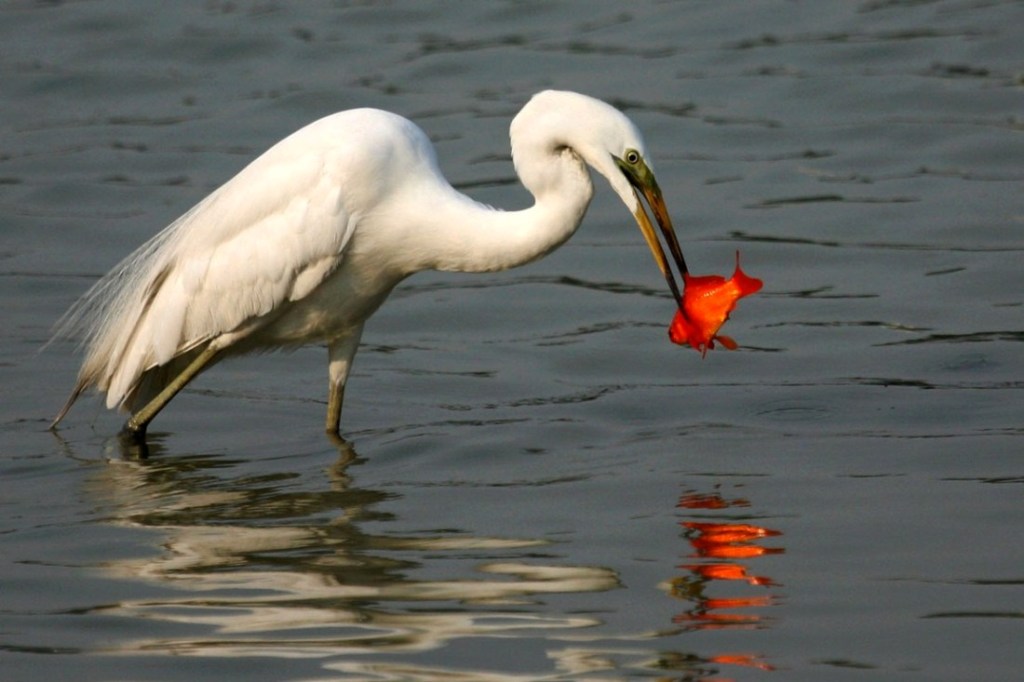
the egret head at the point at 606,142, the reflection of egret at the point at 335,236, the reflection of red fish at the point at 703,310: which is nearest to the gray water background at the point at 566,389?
the reflection of egret at the point at 335,236

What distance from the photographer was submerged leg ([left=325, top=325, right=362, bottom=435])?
801cm

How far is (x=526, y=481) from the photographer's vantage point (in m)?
7.11

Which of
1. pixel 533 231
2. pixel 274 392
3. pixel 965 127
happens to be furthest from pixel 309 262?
pixel 965 127

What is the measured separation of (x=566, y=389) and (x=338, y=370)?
120cm

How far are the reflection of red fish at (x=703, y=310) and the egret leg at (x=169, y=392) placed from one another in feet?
7.32

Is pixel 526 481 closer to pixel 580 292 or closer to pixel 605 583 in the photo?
pixel 605 583

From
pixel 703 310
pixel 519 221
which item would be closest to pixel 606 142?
pixel 519 221

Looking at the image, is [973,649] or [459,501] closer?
[973,649]

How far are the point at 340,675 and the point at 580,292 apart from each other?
5.49 m

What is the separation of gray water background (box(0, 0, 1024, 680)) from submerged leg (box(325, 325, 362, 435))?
20cm

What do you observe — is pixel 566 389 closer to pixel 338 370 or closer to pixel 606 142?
pixel 338 370

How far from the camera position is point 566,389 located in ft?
28.4

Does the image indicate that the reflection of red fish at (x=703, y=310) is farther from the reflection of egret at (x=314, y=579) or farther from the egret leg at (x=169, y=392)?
the egret leg at (x=169, y=392)

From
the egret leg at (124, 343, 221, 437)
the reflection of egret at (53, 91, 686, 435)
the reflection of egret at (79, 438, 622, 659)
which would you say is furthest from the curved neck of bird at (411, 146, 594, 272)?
the egret leg at (124, 343, 221, 437)
